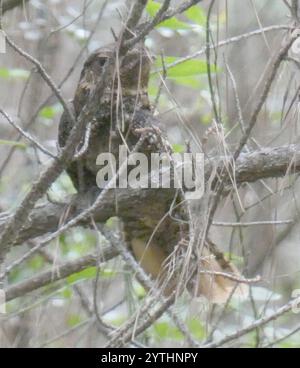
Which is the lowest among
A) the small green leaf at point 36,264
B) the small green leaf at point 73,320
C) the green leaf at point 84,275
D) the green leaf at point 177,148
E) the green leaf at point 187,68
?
the small green leaf at point 73,320

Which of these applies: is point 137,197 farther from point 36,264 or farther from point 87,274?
point 36,264

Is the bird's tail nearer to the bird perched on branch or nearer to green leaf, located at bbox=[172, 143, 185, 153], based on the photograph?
the bird perched on branch

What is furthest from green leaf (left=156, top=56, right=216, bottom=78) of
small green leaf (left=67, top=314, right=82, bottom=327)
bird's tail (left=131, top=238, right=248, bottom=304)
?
small green leaf (left=67, top=314, right=82, bottom=327)

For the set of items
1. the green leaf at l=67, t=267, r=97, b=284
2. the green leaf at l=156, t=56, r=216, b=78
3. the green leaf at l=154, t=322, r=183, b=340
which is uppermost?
the green leaf at l=156, t=56, r=216, b=78

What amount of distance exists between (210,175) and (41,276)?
2.97 ft

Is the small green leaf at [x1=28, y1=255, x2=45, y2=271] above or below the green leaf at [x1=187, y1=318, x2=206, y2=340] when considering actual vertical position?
above

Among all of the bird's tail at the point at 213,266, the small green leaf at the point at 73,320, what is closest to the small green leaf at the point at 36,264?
the small green leaf at the point at 73,320

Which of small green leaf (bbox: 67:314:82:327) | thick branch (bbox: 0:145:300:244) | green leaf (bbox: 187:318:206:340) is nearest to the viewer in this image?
thick branch (bbox: 0:145:300:244)

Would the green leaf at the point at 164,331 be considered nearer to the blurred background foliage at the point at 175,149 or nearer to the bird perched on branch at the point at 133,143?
the blurred background foliage at the point at 175,149

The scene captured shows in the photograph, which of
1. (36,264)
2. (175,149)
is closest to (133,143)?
(175,149)

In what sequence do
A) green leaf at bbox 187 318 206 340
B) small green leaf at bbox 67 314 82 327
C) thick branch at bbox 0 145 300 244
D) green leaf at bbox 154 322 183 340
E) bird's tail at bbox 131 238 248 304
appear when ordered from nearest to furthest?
thick branch at bbox 0 145 300 244 < bird's tail at bbox 131 238 248 304 < green leaf at bbox 154 322 183 340 < green leaf at bbox 187 318 206 340 < small green leaf at bbox 67 314 82 327

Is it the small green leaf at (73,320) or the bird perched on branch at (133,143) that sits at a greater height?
the bird perched on branch at (133,143)
